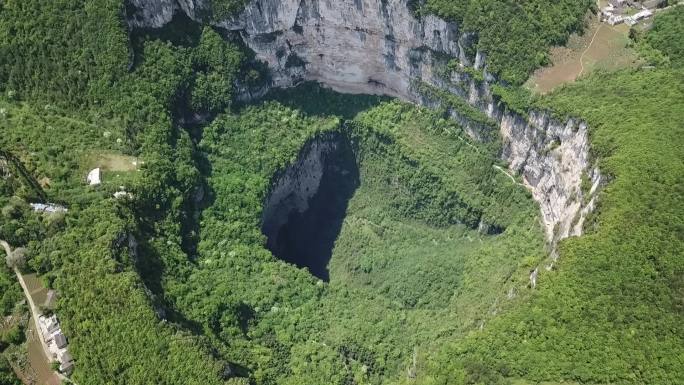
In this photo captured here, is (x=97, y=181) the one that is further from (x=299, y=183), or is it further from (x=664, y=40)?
(x=664, y=40)

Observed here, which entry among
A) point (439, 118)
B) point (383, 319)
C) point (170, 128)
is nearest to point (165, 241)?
point (170, 128)

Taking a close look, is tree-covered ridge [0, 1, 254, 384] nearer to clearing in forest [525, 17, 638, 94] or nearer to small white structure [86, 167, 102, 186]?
small white structure [86, 167, 102, 186]

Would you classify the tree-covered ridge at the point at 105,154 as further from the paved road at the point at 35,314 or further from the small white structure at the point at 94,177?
the paved road at the point at 35,314

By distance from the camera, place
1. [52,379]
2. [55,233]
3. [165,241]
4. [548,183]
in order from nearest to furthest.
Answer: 1. [52,379]
2. [55,233]
3. [165,241]
4. [548,183]

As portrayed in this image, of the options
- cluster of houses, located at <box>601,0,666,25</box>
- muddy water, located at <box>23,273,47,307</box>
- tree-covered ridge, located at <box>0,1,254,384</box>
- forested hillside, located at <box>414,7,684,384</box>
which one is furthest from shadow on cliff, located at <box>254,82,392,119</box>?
muddy water, located at <box>23,273,47,307</box>

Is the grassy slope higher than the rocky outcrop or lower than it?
Answer: higher

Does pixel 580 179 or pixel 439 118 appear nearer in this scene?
pixel 580 179

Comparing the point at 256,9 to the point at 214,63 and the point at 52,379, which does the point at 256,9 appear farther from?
the point at 52,379
